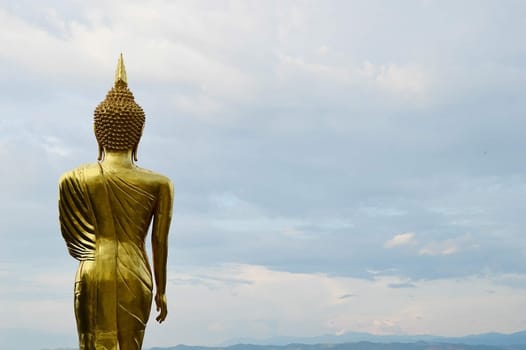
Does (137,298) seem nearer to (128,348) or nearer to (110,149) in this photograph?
(128,348)

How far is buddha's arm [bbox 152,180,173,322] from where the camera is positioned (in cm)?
1661

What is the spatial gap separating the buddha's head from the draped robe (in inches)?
15.5

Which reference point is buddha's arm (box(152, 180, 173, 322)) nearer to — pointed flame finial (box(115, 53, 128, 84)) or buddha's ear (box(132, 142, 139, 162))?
buddha's ear (box(132, 142, 139, 162))

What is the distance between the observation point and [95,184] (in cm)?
1636

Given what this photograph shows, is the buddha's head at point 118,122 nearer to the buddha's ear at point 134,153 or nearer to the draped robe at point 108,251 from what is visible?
the buddha's ear at point 134,153

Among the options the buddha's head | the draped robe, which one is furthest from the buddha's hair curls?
the draped robe

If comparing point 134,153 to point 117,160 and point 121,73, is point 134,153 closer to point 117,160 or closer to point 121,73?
point 117,160

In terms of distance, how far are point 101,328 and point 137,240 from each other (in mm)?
1280

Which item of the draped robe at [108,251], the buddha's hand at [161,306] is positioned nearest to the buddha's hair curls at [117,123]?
the draped robe at [108,251]

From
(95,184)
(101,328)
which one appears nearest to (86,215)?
(95,184)

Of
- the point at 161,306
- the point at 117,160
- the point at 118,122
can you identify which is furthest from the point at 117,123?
the point at 161,306

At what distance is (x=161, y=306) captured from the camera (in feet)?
55.3

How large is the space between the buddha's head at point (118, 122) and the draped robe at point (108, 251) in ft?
1.29

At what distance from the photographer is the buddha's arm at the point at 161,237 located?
16609 millimetres
